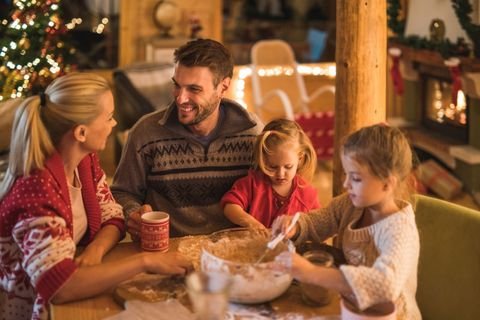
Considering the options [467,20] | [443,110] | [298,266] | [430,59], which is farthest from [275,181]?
[443,110]

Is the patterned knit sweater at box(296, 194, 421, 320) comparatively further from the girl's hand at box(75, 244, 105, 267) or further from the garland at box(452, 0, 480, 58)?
the garland at box(452, 0, 480, 58)

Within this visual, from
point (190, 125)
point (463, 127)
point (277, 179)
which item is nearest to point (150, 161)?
point (190, 125)

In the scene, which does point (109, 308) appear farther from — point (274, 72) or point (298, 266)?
point (274, 72)

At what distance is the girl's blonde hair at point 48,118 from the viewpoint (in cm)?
175

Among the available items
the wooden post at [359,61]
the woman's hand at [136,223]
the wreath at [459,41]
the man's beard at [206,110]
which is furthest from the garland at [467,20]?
the woman's hand at [136,223]

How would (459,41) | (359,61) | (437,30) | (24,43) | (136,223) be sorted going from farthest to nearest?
1. (437,30)
2. (459,41)
3. (24,43)
4. (359,61)
5. (136,223)

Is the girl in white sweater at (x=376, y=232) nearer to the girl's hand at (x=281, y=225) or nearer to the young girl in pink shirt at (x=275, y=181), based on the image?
the girl's hand at (x=281, y=225)

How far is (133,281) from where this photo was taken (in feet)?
5.88

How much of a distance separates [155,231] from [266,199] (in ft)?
1.34

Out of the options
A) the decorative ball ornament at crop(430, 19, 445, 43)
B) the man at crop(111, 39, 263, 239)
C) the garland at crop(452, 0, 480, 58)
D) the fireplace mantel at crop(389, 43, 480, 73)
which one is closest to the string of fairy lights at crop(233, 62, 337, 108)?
the fireplace mantel at crop(389, 43, 480, 73)

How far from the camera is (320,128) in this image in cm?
538

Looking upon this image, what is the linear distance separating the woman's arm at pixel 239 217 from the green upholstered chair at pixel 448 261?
0.46 metres

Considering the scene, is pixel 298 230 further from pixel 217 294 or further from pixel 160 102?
pixel 160 102

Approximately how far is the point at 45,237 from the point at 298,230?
65 centimetres
